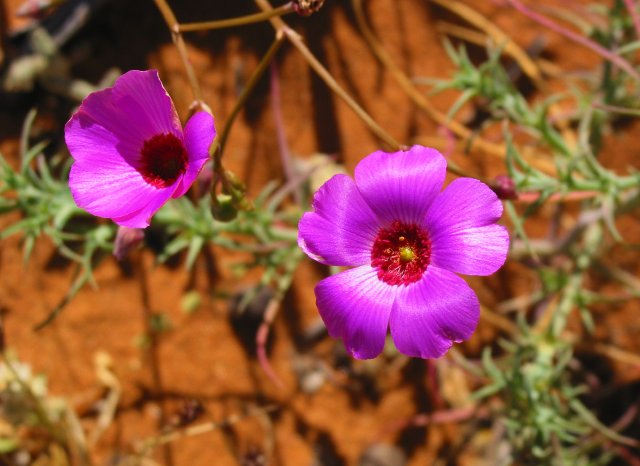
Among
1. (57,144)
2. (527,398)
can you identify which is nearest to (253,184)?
(57,144)

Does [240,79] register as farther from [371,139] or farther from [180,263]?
[180,263]

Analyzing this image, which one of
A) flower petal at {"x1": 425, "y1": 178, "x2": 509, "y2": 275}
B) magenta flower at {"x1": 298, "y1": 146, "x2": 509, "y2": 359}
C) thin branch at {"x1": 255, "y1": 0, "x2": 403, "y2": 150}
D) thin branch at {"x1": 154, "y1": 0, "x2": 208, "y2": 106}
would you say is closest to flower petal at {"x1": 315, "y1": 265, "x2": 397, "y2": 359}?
magenta flower at {"x1": 298, "y1": 146, "x2": 509, "y2": 359}

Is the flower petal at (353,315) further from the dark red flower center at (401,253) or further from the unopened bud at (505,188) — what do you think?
the unopened bud at (505,188)

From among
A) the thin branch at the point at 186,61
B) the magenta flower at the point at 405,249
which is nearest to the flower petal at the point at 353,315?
the magenta flower at the point at 405,249

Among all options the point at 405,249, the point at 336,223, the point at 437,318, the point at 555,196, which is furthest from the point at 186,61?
the point at 555,196

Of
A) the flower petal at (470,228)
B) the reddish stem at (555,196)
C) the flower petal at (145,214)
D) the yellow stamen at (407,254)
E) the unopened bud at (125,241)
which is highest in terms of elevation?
the flower petal at (145,214)

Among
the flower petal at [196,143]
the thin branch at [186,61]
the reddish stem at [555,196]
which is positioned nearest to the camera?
the flower petal at [196,143]
